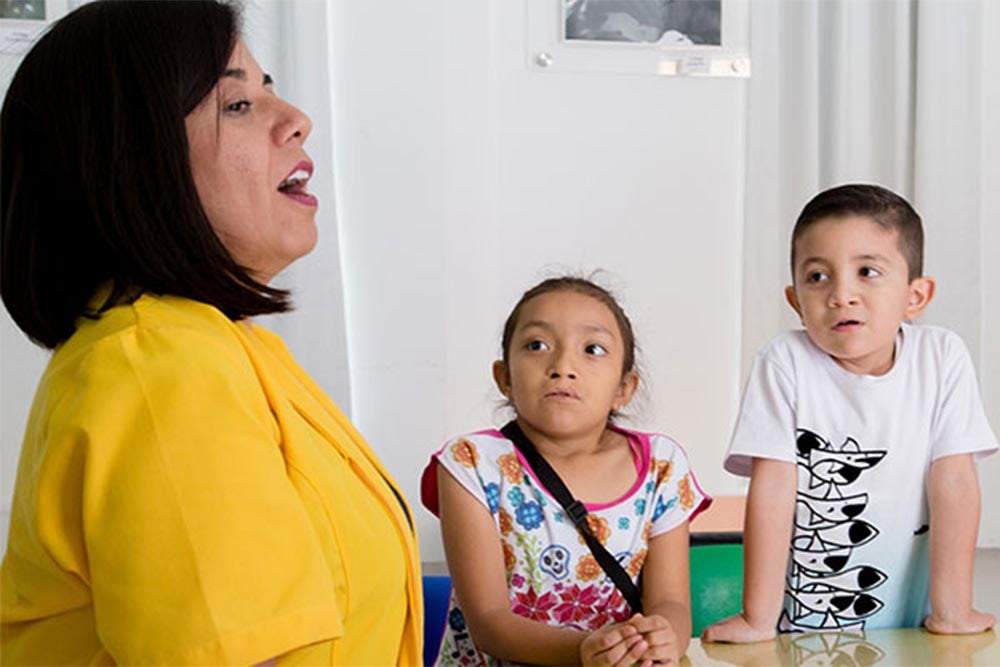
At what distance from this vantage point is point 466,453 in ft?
5.61

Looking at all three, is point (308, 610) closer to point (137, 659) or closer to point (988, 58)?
point (137, 659)

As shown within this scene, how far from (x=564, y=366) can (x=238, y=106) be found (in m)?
0.71

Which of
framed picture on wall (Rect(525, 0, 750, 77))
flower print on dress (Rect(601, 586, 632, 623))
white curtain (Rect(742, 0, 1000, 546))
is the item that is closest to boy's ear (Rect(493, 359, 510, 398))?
flower print on dress (Rect(601, 586, 632, 623))

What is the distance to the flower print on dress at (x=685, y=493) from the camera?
1754 millimetres

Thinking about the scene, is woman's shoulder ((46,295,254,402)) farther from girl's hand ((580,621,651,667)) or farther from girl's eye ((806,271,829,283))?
girl's eye ((806,271,829,283))

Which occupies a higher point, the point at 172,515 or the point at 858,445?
the point at 172,515

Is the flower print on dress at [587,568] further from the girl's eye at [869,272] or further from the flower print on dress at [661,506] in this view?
the girl's eye at [869,272]

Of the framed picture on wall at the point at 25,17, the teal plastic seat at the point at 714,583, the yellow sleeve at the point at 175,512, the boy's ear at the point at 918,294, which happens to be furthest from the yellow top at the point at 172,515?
the framed picture on wall at the point at 25,17

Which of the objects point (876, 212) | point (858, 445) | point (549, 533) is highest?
point (876, 212)

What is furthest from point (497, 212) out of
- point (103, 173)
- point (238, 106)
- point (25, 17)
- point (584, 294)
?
point (103, 173)

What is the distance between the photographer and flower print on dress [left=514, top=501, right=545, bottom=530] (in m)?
1.67

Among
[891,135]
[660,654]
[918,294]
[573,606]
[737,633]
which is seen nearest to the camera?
[660,654]

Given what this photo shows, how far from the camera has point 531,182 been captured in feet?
10.9

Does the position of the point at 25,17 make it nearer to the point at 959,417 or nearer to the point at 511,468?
the point at 511,468
